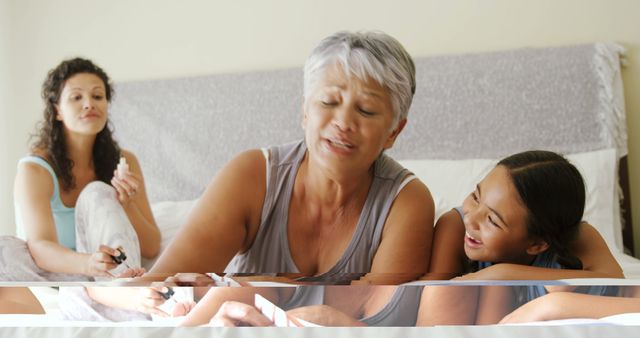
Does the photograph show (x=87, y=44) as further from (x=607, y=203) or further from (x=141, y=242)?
(x=607, y=203)

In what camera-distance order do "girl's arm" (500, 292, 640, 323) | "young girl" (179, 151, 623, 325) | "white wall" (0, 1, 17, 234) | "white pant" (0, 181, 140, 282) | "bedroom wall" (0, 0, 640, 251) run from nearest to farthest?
1. "girl's arm" (500, 292, 640, 323)
2. "young girl" (179, 151, 623, 325)
3. "white pant" (0, 181, 140, 282)
4. "bedroom wall" (0, 0, 640, 251)
5. "white wall" (0, 1, 17, 234)

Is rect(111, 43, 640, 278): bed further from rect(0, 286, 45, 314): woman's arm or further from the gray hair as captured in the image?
rect(0, 286, 45, 314): woman's arm

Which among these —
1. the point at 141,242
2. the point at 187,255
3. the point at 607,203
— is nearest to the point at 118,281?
the point at 187,255

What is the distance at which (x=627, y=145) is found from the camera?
159 centimetres

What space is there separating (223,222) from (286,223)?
0.08 metres

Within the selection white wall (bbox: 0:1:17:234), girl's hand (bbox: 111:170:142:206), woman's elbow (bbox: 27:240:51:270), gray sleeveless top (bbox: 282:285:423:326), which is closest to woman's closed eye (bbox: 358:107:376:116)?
gray sleeveless top (bbox: 282:285:423:326)

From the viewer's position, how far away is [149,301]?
57 cm

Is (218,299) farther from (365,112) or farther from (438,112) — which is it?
(438,112)

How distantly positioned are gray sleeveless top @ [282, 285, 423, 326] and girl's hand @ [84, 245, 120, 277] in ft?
1.29

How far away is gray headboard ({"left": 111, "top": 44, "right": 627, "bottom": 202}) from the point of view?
5.06ft

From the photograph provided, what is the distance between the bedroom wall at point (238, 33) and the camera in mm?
1624

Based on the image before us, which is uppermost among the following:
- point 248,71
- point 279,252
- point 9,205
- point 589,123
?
point 248,71

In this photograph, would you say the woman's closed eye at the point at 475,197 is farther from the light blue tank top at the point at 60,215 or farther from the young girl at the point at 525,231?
the light blue tank top at the point at 60,215

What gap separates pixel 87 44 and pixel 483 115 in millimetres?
1183
